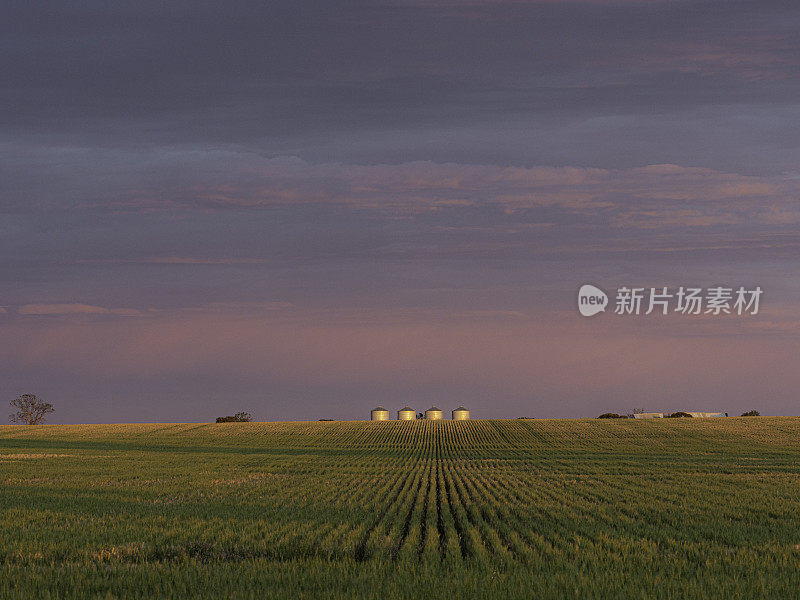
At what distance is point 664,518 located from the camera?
29469 millimetres

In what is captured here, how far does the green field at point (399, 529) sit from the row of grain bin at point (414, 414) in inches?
3600

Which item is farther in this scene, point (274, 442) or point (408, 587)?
point (274, 442)

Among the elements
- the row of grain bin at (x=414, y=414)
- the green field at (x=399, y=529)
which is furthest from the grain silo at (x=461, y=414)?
the green field at (x=399, y=529)

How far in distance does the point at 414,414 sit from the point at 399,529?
5390 inches

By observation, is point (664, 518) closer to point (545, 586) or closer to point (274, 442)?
point (545, 586)

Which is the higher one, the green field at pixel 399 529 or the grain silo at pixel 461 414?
the grain silo at pixel 461 414

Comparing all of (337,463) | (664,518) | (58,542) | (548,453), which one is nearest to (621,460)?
(548,453)

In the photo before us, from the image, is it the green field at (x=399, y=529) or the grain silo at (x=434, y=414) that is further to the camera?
the grain silo at (x=434, y=414)

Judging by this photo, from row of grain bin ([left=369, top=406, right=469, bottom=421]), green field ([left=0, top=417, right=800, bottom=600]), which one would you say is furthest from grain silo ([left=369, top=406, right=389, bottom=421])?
green field ([left=0, top=417, right=800, bottom=600])

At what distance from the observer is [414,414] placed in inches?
6398

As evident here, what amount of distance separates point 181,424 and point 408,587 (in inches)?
5291

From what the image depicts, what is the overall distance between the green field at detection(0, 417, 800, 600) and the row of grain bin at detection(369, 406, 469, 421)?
3600 inches

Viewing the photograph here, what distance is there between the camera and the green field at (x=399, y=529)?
17375 millimetres

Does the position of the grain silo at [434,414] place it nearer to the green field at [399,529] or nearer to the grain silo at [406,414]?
the grain silo at [406,414]
